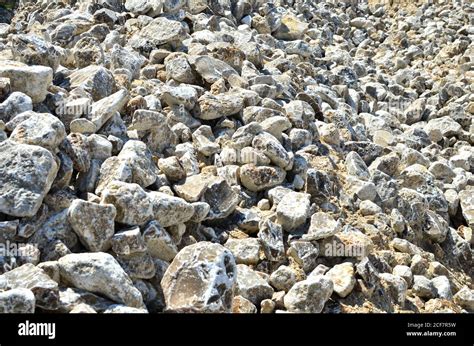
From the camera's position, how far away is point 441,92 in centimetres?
1110

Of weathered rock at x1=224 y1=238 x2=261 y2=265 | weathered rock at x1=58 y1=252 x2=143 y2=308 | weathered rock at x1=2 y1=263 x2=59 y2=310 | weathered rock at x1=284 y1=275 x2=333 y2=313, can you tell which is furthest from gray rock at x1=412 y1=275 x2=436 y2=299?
weathered rock at x1=2 y1=263 x2=59 y2=310

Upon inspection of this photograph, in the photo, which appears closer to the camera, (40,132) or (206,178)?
(40,132)

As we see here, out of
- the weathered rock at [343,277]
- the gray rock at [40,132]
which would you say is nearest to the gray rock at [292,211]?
the weathered rock at [343,277]

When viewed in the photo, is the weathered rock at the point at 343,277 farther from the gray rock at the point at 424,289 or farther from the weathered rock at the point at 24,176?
the weathered rock at the point at 24,176

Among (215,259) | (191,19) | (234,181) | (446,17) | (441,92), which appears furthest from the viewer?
(446,17)

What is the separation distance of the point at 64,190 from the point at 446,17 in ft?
41.9

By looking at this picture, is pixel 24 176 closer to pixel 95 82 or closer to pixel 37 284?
pixel 37 284

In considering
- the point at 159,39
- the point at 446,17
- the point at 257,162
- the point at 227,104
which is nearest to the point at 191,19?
the point at 159,39

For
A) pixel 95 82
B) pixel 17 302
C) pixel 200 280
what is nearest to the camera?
pixel 17 302

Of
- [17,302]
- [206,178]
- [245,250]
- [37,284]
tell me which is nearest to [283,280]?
[245,250]

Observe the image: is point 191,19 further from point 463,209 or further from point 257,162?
point 463,209

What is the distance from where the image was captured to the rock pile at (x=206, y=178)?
4.05 meters

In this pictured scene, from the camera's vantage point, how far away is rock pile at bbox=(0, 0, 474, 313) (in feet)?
13.3

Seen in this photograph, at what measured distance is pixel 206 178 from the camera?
5.22m
